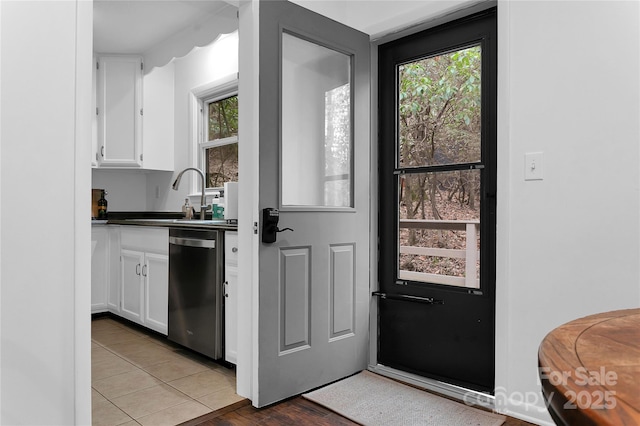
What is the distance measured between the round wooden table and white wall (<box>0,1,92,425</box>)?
159cm

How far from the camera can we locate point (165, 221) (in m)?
3.40

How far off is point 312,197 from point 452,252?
83cm

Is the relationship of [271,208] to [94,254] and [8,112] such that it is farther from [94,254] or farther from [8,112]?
[94,254]

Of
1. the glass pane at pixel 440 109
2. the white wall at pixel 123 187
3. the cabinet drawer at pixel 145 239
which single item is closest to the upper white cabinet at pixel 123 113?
the white wall at pixel 123 187

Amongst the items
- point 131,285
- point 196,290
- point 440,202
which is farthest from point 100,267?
point 440,202

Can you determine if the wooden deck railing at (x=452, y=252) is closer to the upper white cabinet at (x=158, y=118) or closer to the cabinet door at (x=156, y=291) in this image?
the cabinet door at (x=156, y=291)

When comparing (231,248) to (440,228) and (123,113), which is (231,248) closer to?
(440,228)

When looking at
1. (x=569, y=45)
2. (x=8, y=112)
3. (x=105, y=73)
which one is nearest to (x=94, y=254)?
(x=105, y=73)

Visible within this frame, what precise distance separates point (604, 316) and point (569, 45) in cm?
143

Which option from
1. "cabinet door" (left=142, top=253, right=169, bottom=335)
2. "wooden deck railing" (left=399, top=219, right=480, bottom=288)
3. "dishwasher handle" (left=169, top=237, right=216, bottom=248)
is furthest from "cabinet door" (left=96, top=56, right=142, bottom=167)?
"wooden deck railing" (left=399, top=219, right=480, bottom=288)

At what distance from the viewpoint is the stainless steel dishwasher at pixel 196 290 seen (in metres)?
2.79

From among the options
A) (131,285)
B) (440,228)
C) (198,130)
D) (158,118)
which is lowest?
(131,285)

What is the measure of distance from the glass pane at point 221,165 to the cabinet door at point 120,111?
71 centimetres

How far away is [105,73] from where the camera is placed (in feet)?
14.3
